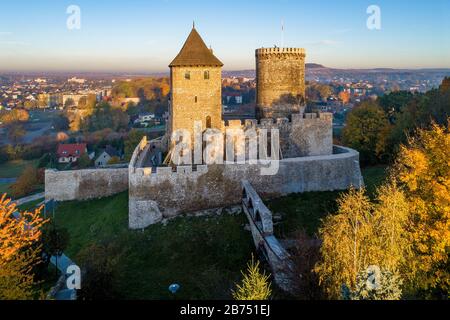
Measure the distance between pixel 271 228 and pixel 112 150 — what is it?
39.5 metres

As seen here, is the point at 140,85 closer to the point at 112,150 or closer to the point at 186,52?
the point at 112,150

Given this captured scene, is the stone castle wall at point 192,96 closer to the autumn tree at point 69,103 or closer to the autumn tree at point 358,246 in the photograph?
the autumn tree at point 358,246

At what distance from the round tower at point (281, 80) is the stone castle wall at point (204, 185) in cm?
461

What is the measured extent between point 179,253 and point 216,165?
4.55 meters

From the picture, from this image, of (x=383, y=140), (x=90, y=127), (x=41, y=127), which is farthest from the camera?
(x=41, y=127)

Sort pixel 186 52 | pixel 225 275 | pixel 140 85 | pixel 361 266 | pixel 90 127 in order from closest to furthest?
1. pixel 361 266
2. pixel 225 275
3. pixel 186 52
4. pixel 90 127
5. pixel 140 85

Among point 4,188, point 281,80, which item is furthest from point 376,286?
point 4,188

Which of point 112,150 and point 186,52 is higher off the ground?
point 186,52

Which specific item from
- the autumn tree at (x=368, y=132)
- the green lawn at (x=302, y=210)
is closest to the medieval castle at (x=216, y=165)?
the green lawn at (x=302, y=210)

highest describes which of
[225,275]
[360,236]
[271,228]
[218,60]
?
[218,60]

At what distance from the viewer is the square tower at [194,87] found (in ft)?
72.6

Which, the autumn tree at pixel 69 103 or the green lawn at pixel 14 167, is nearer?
the green lawn at pixel 14 167
